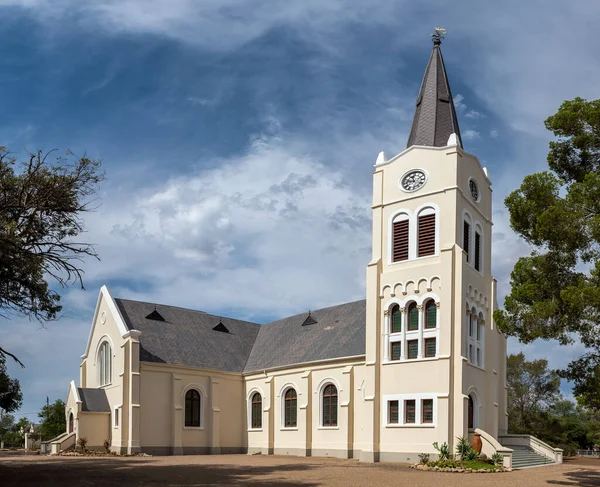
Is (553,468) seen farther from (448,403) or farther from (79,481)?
(79,481)

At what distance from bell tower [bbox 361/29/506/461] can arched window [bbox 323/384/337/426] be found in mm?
4264

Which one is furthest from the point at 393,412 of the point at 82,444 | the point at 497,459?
the point at 82,444

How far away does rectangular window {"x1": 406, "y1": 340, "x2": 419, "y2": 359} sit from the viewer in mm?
35031

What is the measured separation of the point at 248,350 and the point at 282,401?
7.83 meters

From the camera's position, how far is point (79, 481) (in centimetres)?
2247

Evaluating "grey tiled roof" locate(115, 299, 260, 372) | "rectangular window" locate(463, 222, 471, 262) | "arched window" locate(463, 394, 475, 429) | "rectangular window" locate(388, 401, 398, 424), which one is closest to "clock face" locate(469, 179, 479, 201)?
"rectangular window" locate(463, 222, 471, 262)

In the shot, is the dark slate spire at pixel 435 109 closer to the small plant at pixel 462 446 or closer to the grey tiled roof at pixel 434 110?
the grey tiled roof at pixel 434 110

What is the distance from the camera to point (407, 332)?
116 ft

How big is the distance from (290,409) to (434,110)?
64.9 feet

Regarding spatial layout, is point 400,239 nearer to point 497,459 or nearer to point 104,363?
point 497,459

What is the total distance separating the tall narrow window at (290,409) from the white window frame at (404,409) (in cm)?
831

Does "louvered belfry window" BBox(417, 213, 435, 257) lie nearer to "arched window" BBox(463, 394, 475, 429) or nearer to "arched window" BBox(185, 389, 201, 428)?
"arched window" BBox(463, 394, 475, 429)

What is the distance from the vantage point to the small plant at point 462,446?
31.6 metres

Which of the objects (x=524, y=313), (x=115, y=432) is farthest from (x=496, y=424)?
(x=115, y=432)
